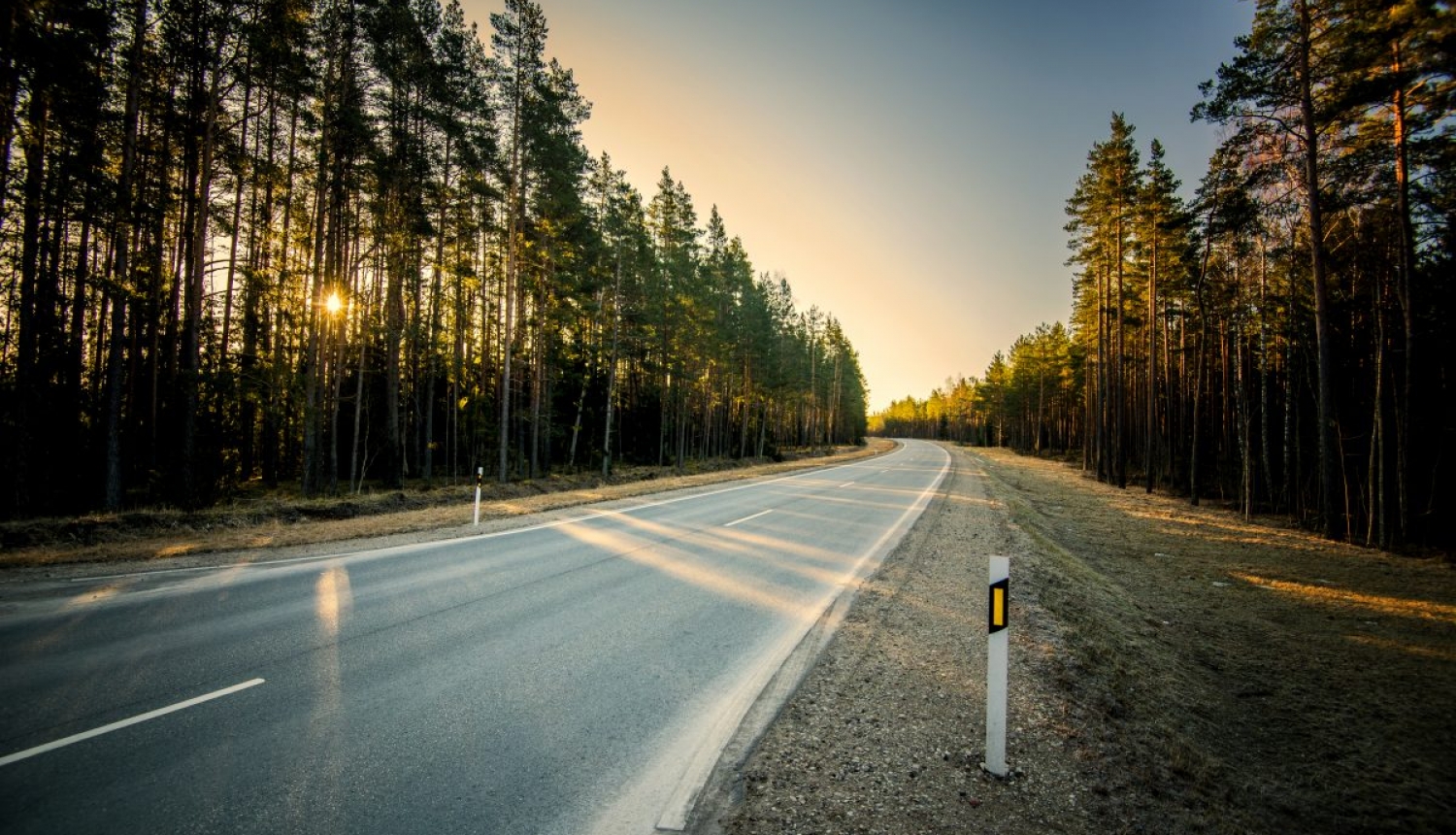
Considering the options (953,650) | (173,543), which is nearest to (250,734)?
(953,650)

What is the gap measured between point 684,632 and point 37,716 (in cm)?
474

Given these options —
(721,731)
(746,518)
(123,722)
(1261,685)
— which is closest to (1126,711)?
(1261,685)

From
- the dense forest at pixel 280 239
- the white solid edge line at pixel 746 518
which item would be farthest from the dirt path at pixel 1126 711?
the dense forest at pixel 280 239

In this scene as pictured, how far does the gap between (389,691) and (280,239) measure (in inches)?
937

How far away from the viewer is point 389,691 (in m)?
4.00

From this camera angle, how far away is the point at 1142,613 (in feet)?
23.9

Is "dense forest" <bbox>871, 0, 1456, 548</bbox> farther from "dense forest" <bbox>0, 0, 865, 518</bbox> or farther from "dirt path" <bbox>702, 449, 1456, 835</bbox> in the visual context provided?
"dense forest" <bbox>0, 0, 865, 518</bbox>

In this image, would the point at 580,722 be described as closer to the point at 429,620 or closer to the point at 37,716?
the point at 429,620

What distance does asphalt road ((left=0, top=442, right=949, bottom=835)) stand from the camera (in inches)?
108

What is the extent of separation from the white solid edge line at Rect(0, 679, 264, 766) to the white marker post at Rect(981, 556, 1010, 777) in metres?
5.58

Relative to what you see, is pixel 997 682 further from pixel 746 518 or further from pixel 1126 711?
pixel 746 518

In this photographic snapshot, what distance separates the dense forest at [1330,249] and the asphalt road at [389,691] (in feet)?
52.0

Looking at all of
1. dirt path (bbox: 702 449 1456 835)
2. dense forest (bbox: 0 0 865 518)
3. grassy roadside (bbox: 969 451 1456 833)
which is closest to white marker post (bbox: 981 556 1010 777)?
dirt path (bbox: 702 449 1456 835)

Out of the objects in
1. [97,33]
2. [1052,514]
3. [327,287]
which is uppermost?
[97,33]
